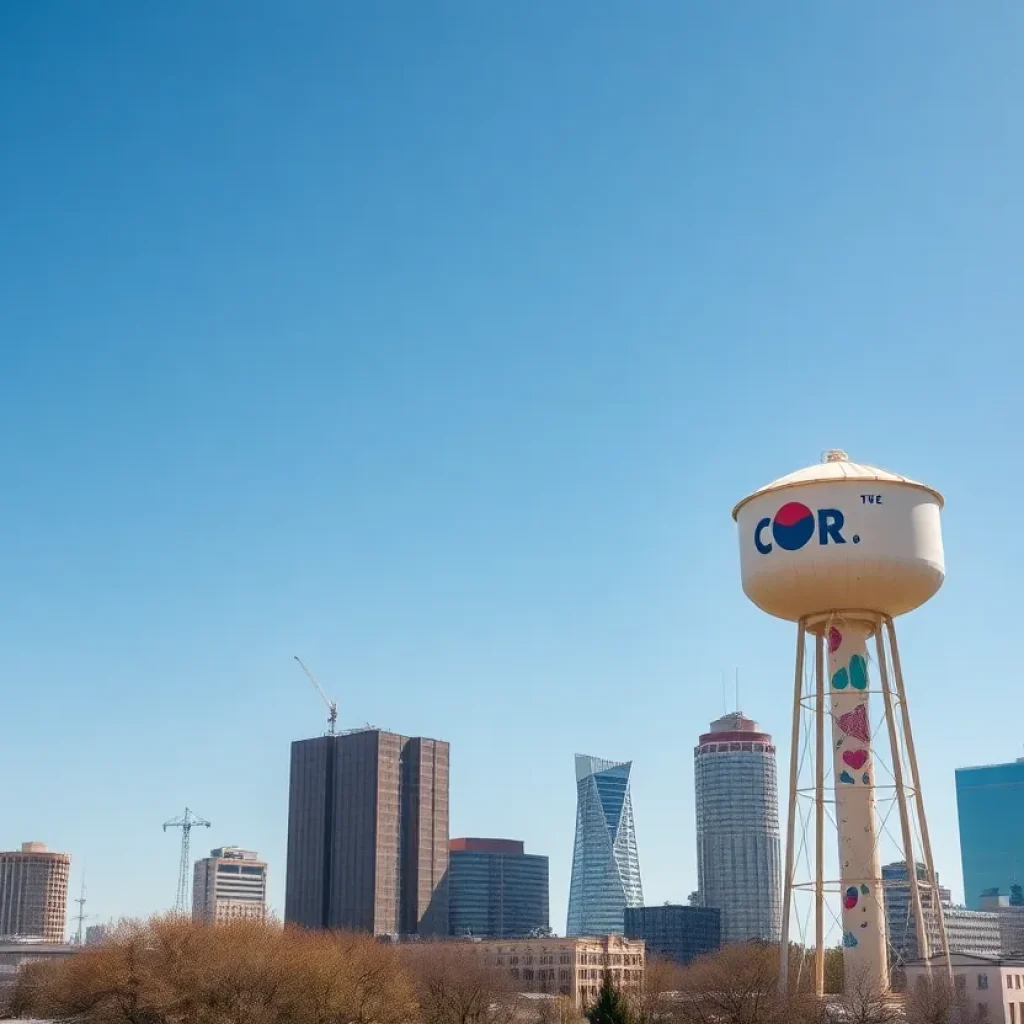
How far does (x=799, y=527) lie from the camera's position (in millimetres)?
63656

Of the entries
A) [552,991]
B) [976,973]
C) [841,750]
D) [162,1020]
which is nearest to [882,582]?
[841,750]

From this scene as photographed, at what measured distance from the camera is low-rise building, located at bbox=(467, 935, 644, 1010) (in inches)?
6334

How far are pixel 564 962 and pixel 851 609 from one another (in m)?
109

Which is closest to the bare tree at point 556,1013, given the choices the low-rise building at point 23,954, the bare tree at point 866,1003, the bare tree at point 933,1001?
the bare tree at point 933,1001

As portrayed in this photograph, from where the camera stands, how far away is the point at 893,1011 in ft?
221

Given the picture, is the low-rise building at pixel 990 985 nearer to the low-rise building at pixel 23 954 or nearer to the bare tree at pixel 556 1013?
the bare tree at pixel 556 1013

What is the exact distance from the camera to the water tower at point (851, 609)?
62.9 meters

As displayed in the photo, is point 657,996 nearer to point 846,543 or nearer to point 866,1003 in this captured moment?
point 866,1003

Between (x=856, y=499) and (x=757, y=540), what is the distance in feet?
16.0

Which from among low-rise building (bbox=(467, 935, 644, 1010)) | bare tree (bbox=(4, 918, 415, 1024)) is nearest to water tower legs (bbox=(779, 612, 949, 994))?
bare tree (bbox=(4, 918, 415, 1024))

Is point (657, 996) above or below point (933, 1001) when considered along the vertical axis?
below

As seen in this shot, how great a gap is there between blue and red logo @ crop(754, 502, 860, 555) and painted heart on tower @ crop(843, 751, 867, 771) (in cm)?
967

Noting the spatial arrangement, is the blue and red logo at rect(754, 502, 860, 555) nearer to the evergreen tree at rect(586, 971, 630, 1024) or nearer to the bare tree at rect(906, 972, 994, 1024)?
the bare tree at rect(906, 972, 994, 1024)

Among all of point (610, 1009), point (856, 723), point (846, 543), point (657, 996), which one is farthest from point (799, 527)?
point (657, 996)
